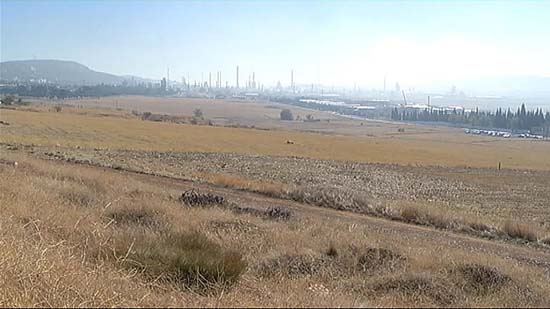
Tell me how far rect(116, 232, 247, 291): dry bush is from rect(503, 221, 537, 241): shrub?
12.7 m

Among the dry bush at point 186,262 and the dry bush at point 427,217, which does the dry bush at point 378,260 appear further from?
the dry bush at point 427,217

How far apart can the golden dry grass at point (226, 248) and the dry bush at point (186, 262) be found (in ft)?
0.50

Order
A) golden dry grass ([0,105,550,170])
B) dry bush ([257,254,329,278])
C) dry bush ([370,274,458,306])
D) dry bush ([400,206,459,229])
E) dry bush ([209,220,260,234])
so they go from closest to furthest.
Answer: dry bush ([370,274,458,306]) → dry bush ([257,254,329,278]) → dry bush ([209,220,260,234]) → dry bush ([400,206,459,229]) → golden dry grass ([0,105,550,170])

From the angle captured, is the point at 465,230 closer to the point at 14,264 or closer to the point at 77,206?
the point at 77,206

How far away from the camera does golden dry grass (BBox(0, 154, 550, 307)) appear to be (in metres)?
5.35

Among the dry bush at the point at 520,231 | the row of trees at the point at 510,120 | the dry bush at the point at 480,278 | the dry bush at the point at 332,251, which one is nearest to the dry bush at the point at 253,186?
the dry bush at the point at 520,231

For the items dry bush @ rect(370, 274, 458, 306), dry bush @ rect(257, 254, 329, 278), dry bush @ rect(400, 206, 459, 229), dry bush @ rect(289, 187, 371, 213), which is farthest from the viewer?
dry bush @ rect(289, 187, 371, 213)

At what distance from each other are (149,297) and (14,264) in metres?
2.07

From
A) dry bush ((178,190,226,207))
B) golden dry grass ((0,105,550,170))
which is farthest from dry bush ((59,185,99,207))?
golden dry grass ((0,105,550,170))

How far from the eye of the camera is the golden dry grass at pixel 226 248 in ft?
17.5

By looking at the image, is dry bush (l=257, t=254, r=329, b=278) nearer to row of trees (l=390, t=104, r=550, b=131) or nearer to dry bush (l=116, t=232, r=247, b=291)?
dry bush (l=116, t=232, r=247, b=291)

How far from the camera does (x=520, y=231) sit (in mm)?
17672

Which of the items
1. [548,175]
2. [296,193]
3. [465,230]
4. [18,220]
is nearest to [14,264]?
[18,220]

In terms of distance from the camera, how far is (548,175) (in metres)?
61.9
